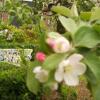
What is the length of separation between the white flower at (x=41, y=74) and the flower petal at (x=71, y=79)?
44 mm

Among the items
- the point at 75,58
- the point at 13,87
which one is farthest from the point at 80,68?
the point at 13,87

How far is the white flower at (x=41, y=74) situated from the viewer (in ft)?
2.54

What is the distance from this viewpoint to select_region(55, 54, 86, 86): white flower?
0.77 meters

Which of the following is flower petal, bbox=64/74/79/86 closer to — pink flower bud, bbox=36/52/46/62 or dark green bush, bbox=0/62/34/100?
pink flower bud, bbox=36/52/46/62

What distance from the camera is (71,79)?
79 cm

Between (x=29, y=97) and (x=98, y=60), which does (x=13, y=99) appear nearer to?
(x=29, y=97)

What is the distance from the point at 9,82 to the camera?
353 cm

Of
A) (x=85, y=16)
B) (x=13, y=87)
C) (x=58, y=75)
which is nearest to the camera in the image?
(x=58, y=75)

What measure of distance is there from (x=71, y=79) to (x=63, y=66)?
4 cm

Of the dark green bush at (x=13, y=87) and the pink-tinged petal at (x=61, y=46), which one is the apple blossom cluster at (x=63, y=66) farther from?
the dark green bush at (x=13, y=87)

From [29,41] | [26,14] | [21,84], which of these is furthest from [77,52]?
[29,41]

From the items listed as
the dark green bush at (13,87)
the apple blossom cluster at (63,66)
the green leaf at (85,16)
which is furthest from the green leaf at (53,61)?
the dark green bush at (13,87)

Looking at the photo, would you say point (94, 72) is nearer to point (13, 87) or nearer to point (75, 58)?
point (75, 58)

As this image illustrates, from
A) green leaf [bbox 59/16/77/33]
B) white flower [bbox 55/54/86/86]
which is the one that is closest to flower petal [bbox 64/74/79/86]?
white flower [bbox 55/54/86/86]
